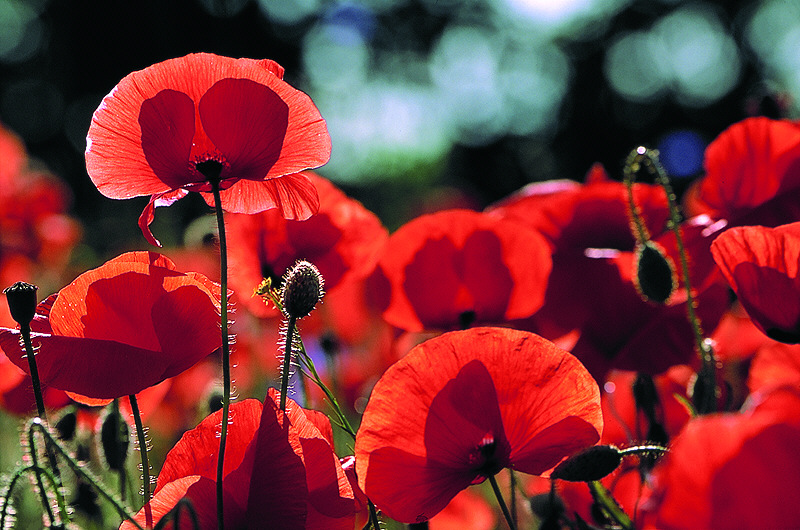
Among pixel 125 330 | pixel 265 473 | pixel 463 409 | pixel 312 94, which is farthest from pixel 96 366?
pixel 312 94

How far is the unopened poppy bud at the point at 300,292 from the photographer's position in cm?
66

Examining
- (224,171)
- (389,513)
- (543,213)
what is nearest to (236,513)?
(389,513)

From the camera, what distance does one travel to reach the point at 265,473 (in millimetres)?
665

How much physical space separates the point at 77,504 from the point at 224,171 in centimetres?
53

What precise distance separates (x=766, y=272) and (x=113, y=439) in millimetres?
708

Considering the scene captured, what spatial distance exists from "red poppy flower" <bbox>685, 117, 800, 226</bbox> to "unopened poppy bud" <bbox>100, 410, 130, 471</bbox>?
30.4 inches

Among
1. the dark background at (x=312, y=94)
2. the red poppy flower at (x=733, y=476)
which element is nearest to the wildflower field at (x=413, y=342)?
the red poppy flower at (x=733, y=476)

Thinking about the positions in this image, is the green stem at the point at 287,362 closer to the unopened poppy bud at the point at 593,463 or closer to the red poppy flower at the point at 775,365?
the unopened poppy bud at the point at 593,463

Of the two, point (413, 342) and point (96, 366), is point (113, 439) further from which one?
point (413, 342)

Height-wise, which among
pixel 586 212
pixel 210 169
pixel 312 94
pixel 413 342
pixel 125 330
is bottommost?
pixel 312 94

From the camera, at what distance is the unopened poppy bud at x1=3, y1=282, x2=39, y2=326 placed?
652 millimetres

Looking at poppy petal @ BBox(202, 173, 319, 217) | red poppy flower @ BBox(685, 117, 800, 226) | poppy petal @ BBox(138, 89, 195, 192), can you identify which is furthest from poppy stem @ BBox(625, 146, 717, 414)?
poppy petal @ BBox(138, 89, 195, 192)

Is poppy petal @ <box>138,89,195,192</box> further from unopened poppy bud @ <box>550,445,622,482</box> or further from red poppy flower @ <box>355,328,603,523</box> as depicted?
unopened poppy bud @ <box>550,445,622,482</box>

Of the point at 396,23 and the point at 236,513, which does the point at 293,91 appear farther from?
the point at 396,23
